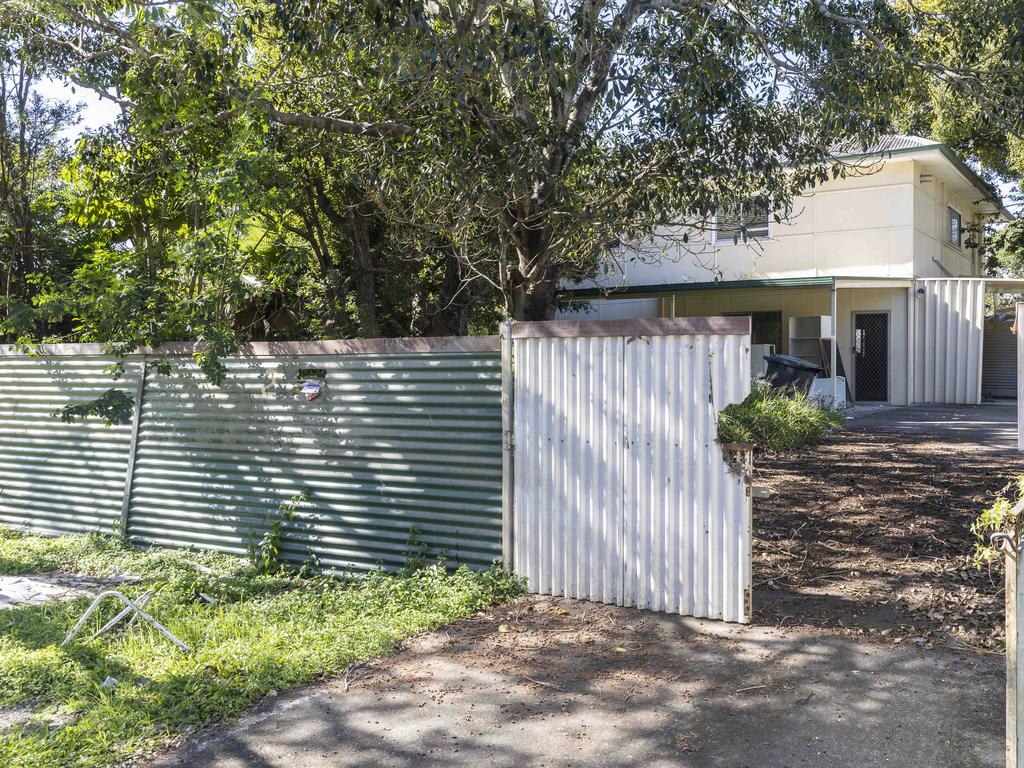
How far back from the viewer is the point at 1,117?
11.5 meters

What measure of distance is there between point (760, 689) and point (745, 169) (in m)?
6.58

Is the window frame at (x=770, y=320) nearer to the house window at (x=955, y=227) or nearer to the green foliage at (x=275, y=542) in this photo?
the house window at (x=955, y=227)

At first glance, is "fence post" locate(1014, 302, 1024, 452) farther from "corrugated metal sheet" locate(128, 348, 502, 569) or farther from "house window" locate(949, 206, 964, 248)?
"house window" locate(949, 206, 964, 248)

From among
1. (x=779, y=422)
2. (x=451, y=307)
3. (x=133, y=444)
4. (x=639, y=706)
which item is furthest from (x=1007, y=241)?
(x=639, y=706)

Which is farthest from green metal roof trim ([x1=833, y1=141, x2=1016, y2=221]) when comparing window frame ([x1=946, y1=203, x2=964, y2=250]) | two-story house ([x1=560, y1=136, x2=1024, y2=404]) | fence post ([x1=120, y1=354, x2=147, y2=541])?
fence post ([x1=120, y1=354, x2=147, y2=541])

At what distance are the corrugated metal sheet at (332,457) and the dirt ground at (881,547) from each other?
221 centimetres

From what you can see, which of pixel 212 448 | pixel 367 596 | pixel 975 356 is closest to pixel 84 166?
pixel 212 448

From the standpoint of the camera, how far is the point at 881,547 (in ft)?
23.3

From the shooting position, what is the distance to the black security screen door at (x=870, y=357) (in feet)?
66.9

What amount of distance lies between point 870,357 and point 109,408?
17.5 meters

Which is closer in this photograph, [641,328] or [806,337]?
[641,328]

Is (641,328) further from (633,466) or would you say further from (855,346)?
(855,346)

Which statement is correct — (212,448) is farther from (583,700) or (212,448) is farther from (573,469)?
(583,700)

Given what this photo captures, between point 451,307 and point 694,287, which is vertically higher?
point 694,287
